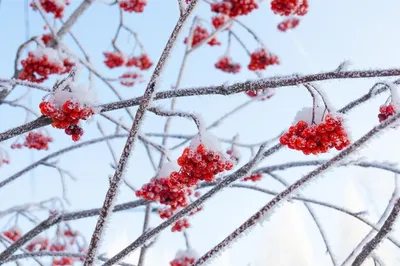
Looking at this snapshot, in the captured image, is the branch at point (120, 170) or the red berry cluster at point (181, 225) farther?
the red berry cluster at point (181, 225)

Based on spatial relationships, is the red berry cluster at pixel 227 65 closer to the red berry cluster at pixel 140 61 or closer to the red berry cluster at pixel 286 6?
the red berry cluster at pixel 140 61

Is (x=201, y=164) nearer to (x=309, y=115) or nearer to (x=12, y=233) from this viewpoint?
(x=309, y=115)

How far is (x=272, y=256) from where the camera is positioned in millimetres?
40969

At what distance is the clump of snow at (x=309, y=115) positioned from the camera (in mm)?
1613

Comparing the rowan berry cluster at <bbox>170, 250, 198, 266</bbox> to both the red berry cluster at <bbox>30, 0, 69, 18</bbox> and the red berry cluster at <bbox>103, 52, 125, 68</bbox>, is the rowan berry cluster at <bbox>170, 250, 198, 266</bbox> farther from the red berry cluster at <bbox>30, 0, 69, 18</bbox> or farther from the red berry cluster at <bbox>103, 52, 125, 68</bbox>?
A: the red berry cluster at <bbox>30, 0, 69, 18</bbox>

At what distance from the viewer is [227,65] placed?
5.46 meters

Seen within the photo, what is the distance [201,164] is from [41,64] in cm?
241

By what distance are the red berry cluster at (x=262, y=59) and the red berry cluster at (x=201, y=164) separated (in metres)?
3.18

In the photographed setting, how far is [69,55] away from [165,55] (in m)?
3.29

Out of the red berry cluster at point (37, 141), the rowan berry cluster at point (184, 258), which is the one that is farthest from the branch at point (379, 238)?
the red berry cluster at point (37, 141)

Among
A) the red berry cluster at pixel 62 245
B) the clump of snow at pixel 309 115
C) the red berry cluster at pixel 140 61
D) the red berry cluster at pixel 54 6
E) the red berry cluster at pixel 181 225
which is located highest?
the red berry cluster at pixel 140 61

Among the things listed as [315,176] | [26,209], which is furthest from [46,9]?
[315,176]

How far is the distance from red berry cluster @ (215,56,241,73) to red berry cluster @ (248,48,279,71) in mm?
607

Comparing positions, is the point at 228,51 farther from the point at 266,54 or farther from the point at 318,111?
the point at 318,111
